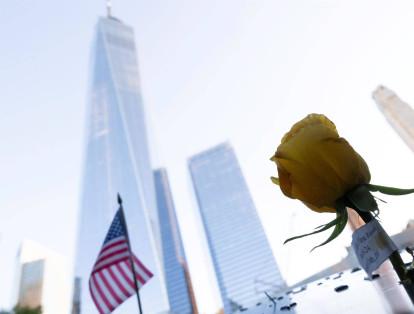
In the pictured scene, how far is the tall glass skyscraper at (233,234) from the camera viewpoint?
129250 millimetres

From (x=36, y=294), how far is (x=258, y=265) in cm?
9285

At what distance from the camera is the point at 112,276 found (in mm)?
4574

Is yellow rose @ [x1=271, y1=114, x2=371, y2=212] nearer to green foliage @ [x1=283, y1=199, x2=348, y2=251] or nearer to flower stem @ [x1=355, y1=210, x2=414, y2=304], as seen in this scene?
green foliage @ [x1=283, y1=199, x2=348, y2=251]

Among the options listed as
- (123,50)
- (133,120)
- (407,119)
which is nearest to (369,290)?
(407,119)

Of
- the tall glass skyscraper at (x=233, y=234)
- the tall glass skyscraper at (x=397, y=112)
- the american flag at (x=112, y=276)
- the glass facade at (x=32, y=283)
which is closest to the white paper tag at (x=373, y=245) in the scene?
the american flag at (x=112, y=276)

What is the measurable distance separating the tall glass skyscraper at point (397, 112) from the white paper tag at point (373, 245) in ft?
174

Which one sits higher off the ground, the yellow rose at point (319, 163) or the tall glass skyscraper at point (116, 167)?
the tall glass skyscraper at point (116, 167)

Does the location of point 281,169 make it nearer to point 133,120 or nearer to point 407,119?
point 407,119

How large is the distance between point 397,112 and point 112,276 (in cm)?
5307

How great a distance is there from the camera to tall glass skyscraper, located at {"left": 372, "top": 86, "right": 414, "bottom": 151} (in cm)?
4566

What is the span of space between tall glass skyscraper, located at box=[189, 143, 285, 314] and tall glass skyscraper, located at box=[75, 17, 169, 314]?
45438 millimetres

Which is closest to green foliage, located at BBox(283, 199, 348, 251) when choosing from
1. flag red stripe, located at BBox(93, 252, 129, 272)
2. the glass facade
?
flag red stripe, located at BBox(93, 252, 129, 272)

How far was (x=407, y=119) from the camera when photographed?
4606 cm

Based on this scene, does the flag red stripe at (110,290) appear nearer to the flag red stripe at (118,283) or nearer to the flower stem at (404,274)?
the flag red stripe at (118,283)
